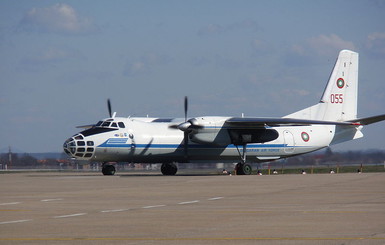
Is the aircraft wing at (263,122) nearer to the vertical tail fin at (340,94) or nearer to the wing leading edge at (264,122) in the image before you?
the wing leading edge at (264,122)

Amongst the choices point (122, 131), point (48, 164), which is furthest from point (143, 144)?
point (48, 164)

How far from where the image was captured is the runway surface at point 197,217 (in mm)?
11711

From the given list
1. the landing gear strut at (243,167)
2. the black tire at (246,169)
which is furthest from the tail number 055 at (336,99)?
the black tire at (246,169)

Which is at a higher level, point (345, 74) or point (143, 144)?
point (345, 74)

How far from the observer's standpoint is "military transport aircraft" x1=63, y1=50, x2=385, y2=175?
41281 mm

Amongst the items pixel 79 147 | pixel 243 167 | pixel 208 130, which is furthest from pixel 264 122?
pixel 79 147

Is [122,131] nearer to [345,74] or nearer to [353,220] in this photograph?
[345,74]

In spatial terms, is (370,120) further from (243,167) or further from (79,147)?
(79,147)

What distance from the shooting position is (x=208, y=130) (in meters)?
42.2

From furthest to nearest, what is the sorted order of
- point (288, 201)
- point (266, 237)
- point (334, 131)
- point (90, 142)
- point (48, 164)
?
point (48, 164), point (334, 131), point (90, 142), point (288, 201), point (266, 237)

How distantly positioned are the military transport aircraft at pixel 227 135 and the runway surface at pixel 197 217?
17.8 metres

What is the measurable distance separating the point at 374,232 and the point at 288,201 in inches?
278

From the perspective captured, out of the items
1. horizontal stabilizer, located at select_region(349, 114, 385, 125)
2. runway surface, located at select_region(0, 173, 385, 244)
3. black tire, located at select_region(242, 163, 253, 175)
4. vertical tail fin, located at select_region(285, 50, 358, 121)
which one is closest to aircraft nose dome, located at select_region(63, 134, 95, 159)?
black tire, located at select_region(242, 163, 253, 175)

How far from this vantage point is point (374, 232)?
12.1 m
